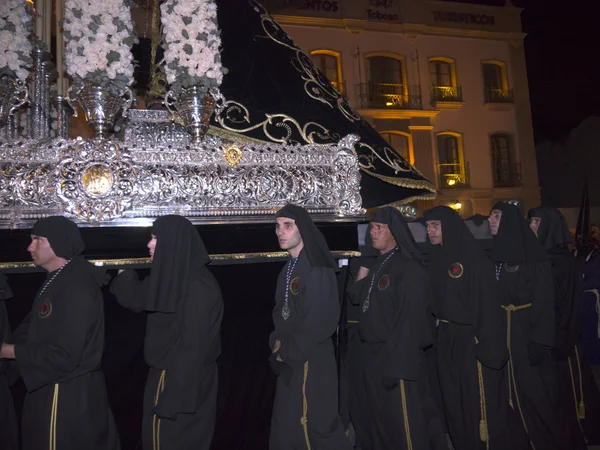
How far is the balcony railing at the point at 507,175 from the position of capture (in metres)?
17.8

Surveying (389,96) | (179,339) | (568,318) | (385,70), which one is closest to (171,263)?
(179,339)

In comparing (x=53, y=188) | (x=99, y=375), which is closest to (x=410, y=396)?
(x=99, y=375)

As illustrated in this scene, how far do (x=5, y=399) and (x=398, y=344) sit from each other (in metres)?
2.55

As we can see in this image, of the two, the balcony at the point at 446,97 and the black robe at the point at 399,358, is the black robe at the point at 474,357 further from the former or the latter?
the balcony at the point at 446,97

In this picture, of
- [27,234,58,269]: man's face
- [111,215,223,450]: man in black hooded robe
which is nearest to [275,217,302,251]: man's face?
[111,215,223,450]: man in black hooded robe

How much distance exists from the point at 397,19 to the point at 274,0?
417 centimetres

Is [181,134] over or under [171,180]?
over

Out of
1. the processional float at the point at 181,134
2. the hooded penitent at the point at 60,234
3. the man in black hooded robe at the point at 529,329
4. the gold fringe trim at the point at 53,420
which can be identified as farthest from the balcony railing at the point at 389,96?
the gold fringe trim at the point at 53,420

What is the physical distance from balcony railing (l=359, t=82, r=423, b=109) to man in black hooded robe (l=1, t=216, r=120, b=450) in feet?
47.3

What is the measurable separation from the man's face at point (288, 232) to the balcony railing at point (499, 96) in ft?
53.3

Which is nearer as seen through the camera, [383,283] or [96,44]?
[96,44]

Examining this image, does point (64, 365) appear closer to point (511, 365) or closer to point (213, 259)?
point (213, 259)

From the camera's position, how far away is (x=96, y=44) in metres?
3.71

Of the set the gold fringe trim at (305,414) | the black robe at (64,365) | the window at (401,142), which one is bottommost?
the gold fringe trim at (305,414)
